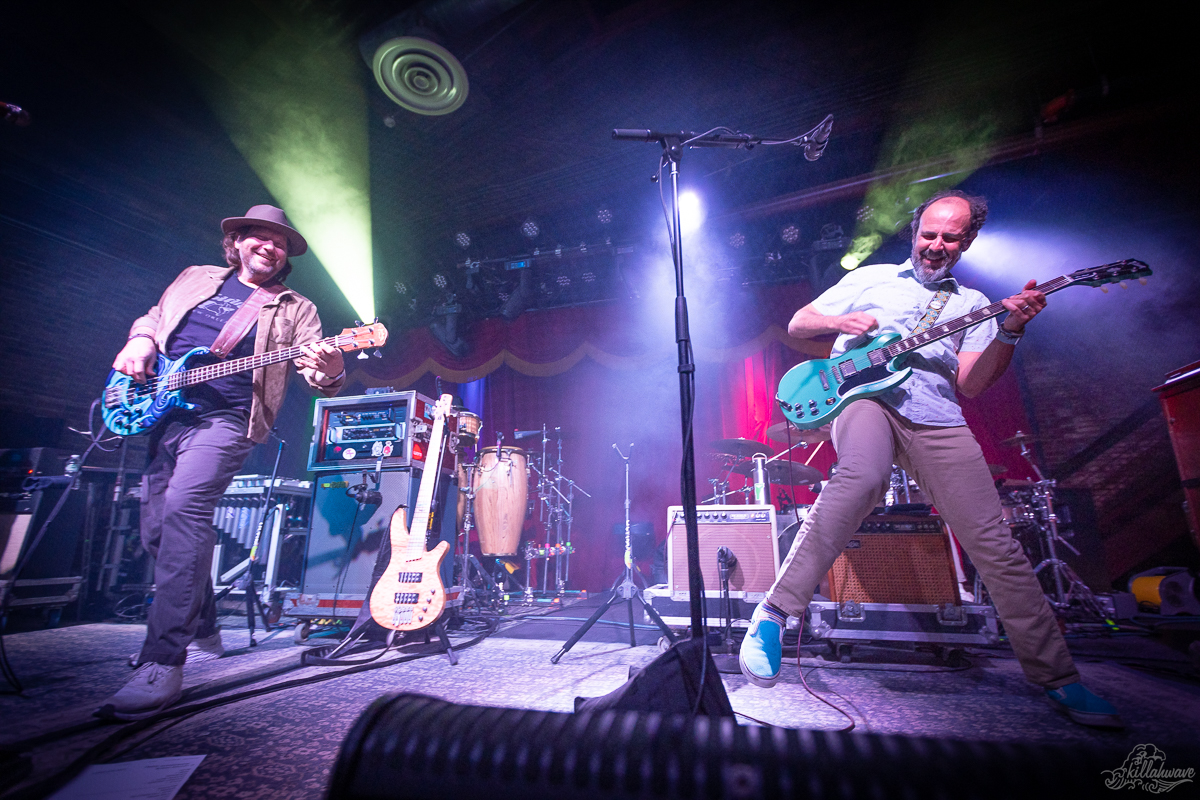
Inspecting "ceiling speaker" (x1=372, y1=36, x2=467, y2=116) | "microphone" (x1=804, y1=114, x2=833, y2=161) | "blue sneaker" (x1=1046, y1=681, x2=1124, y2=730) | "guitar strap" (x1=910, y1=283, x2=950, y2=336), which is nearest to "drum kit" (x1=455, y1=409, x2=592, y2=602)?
"ceiling speaker" (x1=372, y1=36, x2=467, y2=116)

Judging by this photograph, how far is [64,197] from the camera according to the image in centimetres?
605

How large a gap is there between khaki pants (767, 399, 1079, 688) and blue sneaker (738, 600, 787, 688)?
6 centimetres

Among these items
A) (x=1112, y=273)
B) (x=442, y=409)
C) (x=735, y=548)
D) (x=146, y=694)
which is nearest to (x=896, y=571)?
(x=735, y=548)

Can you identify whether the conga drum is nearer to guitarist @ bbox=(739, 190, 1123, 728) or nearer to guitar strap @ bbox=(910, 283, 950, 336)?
guitarist @ bbox=(739, 190, 1123, 728)

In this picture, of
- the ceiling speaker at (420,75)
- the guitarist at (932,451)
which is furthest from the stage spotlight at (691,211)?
the guitarist at (932,451)

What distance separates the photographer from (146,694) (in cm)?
204

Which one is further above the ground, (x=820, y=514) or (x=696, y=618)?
(x=820, y=514)

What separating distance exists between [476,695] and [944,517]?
216cm

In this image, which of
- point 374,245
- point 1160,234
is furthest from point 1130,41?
point 374,245

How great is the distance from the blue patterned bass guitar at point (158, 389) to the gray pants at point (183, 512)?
104 mm

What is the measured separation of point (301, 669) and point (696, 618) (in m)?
2.40

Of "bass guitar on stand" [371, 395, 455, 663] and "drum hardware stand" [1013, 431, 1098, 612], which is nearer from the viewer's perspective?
"bass guitar on stand" [371, 395, 455, 663]

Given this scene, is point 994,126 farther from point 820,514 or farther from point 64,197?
point 64,197

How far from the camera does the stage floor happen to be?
1.68 m
